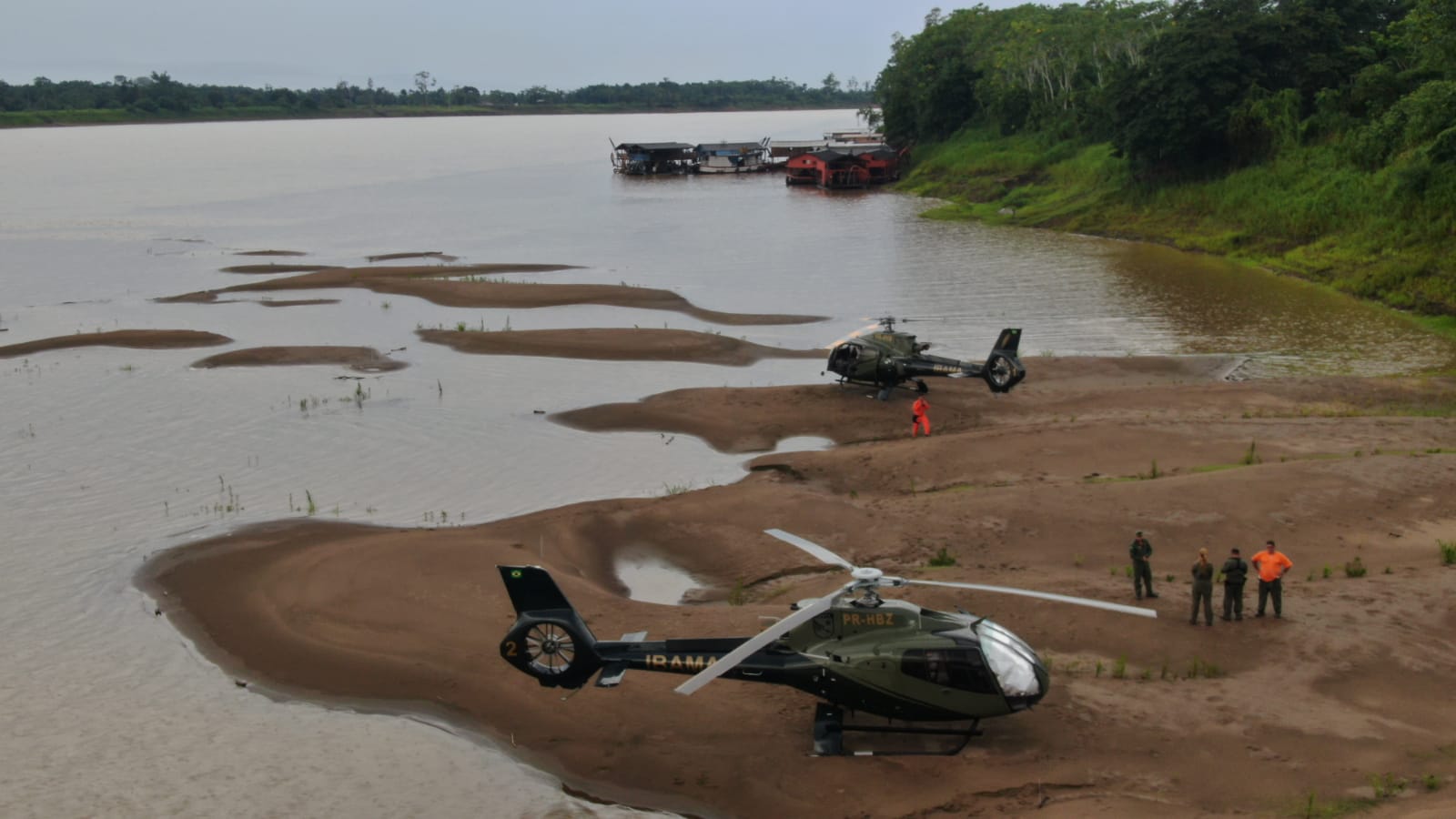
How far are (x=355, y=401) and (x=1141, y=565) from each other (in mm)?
23232

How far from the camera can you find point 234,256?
62688 mm

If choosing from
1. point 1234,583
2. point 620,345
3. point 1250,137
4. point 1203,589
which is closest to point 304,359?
point 620,345

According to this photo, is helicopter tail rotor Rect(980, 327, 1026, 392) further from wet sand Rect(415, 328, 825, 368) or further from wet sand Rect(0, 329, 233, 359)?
wet sand Rect(0, 329, 233, 359)

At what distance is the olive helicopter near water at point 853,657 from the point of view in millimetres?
13531

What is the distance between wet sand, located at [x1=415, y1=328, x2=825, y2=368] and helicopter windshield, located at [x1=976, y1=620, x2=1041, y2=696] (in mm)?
23616

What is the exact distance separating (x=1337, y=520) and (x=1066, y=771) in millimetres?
9700

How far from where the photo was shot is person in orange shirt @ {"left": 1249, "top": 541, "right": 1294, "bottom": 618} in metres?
16.0

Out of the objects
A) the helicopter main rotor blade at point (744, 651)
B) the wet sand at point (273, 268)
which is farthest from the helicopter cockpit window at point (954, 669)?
the wet sand at point (273, 268)

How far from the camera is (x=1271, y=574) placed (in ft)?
53.1

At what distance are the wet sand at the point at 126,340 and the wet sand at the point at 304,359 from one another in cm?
257

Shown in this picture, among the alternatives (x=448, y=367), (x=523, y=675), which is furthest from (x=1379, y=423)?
(x=448, y=367)

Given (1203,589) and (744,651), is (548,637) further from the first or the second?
(1203,589)

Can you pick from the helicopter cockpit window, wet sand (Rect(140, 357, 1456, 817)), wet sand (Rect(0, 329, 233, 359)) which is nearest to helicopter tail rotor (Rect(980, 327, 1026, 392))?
wet sand (Rect(140, 357, 1456, 817))

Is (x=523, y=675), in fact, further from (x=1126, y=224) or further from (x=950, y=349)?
(x=1126, y=224)
